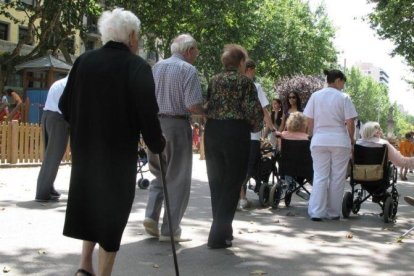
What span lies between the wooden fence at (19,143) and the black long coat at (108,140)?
1170 centimetres

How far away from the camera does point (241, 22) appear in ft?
103

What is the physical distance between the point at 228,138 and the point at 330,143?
2592mm

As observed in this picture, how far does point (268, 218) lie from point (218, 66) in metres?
31.4

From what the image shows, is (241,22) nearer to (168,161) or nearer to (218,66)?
(218,66)

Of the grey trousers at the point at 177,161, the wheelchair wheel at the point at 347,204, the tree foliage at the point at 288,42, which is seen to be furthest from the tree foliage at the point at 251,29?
the grey trousers at the point at 177,161

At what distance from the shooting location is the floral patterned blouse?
5804 millimetres

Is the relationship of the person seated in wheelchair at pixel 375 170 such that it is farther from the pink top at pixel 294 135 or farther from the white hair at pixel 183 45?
the white hair at pixel 183 45

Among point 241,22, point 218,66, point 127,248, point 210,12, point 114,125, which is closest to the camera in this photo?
point 114,125

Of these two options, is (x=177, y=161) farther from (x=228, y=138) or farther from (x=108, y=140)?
(x=108, y=140)

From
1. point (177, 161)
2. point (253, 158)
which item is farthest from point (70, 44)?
point (177, 161)

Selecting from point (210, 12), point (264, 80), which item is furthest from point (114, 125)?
point (264, 80)

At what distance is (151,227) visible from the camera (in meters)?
6.09

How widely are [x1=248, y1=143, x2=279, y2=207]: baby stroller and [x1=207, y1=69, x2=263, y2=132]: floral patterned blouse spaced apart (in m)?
3.44

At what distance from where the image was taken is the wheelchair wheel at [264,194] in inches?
361
